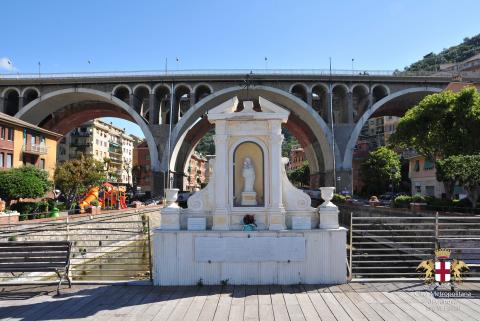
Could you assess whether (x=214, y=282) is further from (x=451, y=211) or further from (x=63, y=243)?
(x=451, y=211)

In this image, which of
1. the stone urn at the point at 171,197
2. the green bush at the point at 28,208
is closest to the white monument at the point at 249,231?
the stone urn at the point at 171,197

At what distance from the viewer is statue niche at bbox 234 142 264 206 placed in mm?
8016

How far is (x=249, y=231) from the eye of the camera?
7.49m

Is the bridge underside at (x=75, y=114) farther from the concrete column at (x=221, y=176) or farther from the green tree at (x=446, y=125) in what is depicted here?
the concrete column at (x=221, y=176)

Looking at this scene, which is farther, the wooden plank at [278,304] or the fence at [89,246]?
the fence at [89,246]

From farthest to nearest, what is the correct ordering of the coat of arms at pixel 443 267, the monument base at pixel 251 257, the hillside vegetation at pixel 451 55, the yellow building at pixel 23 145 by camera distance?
the hillside vegetation at pixel 451 55, the yellow building at pixel 23 145, the monument base at pixel 251 257, the coat of arms at pixel 443 267

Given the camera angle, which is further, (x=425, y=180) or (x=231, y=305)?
(x=425, y=180)

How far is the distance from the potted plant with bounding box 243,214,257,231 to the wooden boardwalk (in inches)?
44.7

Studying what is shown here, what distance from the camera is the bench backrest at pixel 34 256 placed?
275 inches

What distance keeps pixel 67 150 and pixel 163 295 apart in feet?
242

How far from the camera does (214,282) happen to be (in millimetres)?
Result: 7328

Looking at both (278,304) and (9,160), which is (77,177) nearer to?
(9,160)

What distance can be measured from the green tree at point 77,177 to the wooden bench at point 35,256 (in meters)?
24.4

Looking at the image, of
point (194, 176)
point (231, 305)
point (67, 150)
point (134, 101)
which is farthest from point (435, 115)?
point (194, 176)
